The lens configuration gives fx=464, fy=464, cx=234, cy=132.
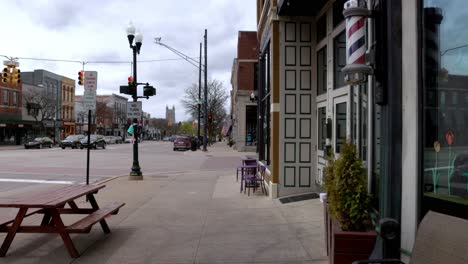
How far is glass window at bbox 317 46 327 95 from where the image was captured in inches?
418

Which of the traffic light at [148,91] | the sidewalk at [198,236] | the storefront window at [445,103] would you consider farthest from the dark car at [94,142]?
the storefront window at [445,103]

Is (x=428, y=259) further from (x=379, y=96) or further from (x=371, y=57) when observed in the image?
(x=371, y=57)

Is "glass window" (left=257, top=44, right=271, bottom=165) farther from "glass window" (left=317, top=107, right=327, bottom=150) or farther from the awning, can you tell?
the awning

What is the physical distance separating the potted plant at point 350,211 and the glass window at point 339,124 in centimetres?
391

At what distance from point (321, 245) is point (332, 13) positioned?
204 inches

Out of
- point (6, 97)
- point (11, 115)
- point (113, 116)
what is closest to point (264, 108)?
point (11, 115)

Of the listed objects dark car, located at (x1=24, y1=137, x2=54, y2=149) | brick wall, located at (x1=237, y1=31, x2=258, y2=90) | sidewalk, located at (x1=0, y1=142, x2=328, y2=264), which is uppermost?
brick wall, located at (x1=237, y1=31, x2=258, y2=90)

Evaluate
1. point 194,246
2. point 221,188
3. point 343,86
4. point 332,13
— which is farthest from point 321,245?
point 221,188

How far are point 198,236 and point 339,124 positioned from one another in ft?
11.9

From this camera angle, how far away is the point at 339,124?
9109mm

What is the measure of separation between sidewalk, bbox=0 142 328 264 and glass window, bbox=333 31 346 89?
2.59 m

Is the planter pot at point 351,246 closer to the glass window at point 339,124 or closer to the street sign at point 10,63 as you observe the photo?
the glass window at point 339,124


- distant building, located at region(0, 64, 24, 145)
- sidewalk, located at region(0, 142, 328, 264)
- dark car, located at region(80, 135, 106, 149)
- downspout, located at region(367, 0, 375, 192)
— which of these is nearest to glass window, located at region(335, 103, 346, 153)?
sidewalk, located at region(0, 142, 328, 264)

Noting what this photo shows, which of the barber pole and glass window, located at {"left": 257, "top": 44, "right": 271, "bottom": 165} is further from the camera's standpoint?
glass window, located at {"left": 257, "top": 44, "right": 271, "bottom": 165}
